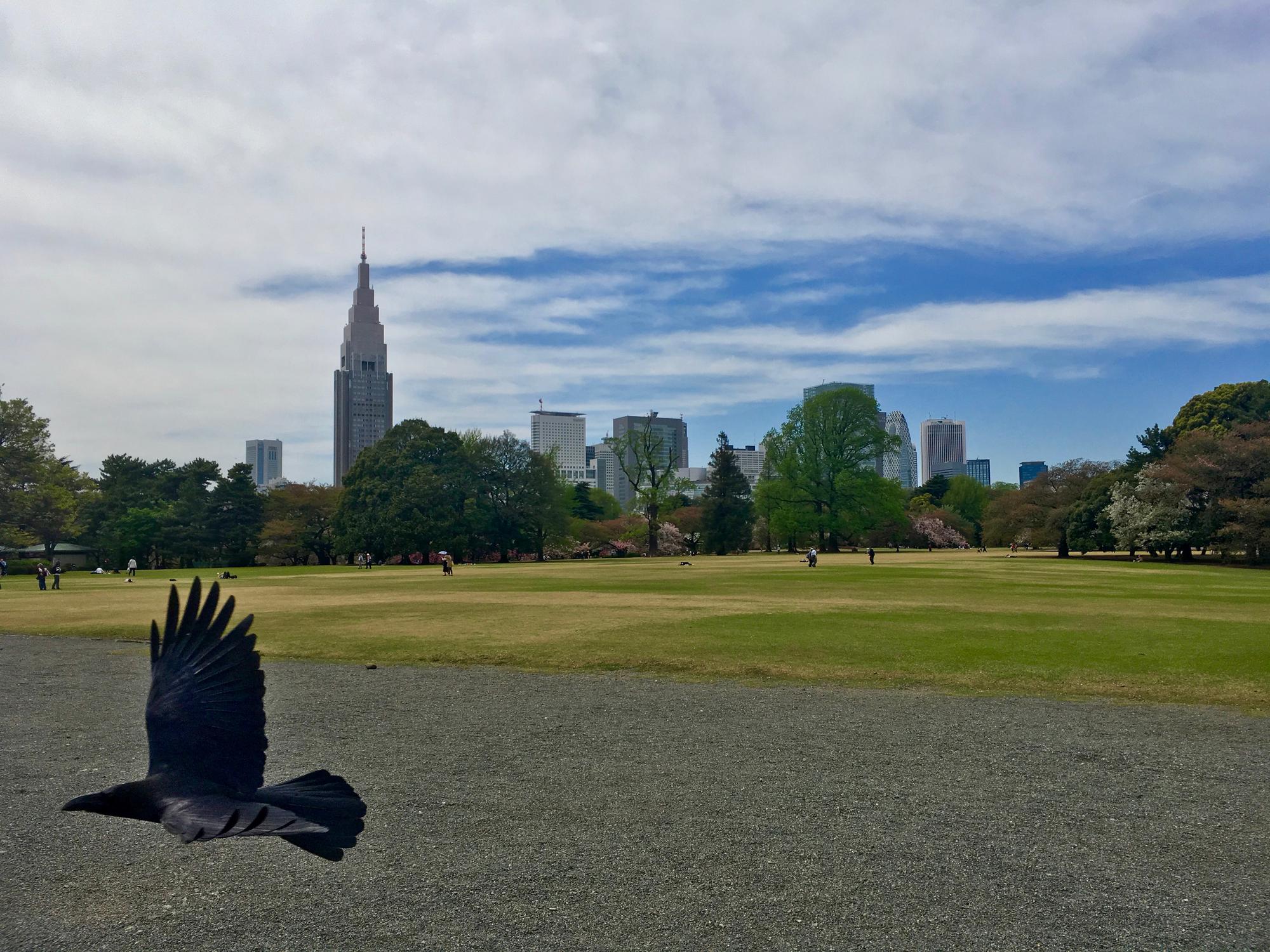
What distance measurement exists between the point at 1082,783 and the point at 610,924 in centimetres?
444

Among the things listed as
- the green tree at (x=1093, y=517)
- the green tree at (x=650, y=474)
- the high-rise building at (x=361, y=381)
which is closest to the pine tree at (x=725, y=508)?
the green tree at (x=650, y=474)

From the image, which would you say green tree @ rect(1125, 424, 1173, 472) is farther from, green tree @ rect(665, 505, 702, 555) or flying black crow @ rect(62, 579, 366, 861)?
flying black crow @ rect(62, 579, 366, 861)

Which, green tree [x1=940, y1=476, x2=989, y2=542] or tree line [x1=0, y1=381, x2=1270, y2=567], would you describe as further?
green tree [x1=940, y1=476, x2=989, y2=542]

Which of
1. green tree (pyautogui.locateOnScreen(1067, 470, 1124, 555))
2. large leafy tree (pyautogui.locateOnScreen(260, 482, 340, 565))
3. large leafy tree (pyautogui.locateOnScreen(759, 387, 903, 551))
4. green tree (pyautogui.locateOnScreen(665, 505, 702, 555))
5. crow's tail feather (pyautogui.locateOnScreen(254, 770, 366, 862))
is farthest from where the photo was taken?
green tree (pyautogui.locateOnScreen(665, 505, 702, 555))

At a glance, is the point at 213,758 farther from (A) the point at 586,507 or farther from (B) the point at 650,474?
(A) the point at 586,507

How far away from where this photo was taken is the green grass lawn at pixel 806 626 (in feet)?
40.9

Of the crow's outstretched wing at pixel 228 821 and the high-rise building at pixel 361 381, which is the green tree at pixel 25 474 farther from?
the high-rise building at pixel 361 381

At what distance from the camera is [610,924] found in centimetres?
457

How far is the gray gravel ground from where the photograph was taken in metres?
4.55

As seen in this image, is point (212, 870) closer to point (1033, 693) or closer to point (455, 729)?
point (455, 729)

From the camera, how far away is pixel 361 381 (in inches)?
7653

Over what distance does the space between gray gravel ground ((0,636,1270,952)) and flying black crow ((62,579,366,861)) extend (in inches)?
→ 60.9

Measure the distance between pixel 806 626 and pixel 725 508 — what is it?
208 feet

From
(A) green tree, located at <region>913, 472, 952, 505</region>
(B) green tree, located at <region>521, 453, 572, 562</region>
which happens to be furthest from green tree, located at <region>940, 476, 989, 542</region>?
(B) green tree, located at <region>521, 453, 572, 562</region>
